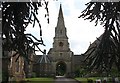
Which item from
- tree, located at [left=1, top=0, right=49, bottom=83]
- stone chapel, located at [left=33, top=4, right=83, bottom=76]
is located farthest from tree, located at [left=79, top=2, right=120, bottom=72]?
stone chapel, located at [left=33, top=4, right=83, bottom=76]

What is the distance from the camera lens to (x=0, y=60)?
7883 mm

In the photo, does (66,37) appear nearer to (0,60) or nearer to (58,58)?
(58,58)

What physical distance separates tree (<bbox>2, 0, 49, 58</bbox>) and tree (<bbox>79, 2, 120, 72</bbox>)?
1.14m

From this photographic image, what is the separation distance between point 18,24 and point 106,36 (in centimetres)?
196

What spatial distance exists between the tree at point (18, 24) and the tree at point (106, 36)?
114 cm

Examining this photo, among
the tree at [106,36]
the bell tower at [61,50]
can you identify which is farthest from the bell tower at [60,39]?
the tree at [106,36]

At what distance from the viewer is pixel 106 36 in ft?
25.4

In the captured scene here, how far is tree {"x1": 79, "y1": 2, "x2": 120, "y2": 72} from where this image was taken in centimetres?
763

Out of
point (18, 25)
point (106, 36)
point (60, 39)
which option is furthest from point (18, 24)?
point (60, 39)

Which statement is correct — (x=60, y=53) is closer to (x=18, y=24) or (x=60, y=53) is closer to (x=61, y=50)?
(x=61, y=50)

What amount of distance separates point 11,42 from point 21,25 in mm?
Answer: 502

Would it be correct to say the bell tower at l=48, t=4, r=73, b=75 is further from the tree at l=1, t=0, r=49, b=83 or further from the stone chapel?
the tree at l=1, t=0, r=49, b=83

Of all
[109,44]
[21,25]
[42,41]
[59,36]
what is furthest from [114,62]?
[59,36]

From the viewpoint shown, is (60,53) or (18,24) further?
→ (60,53)
